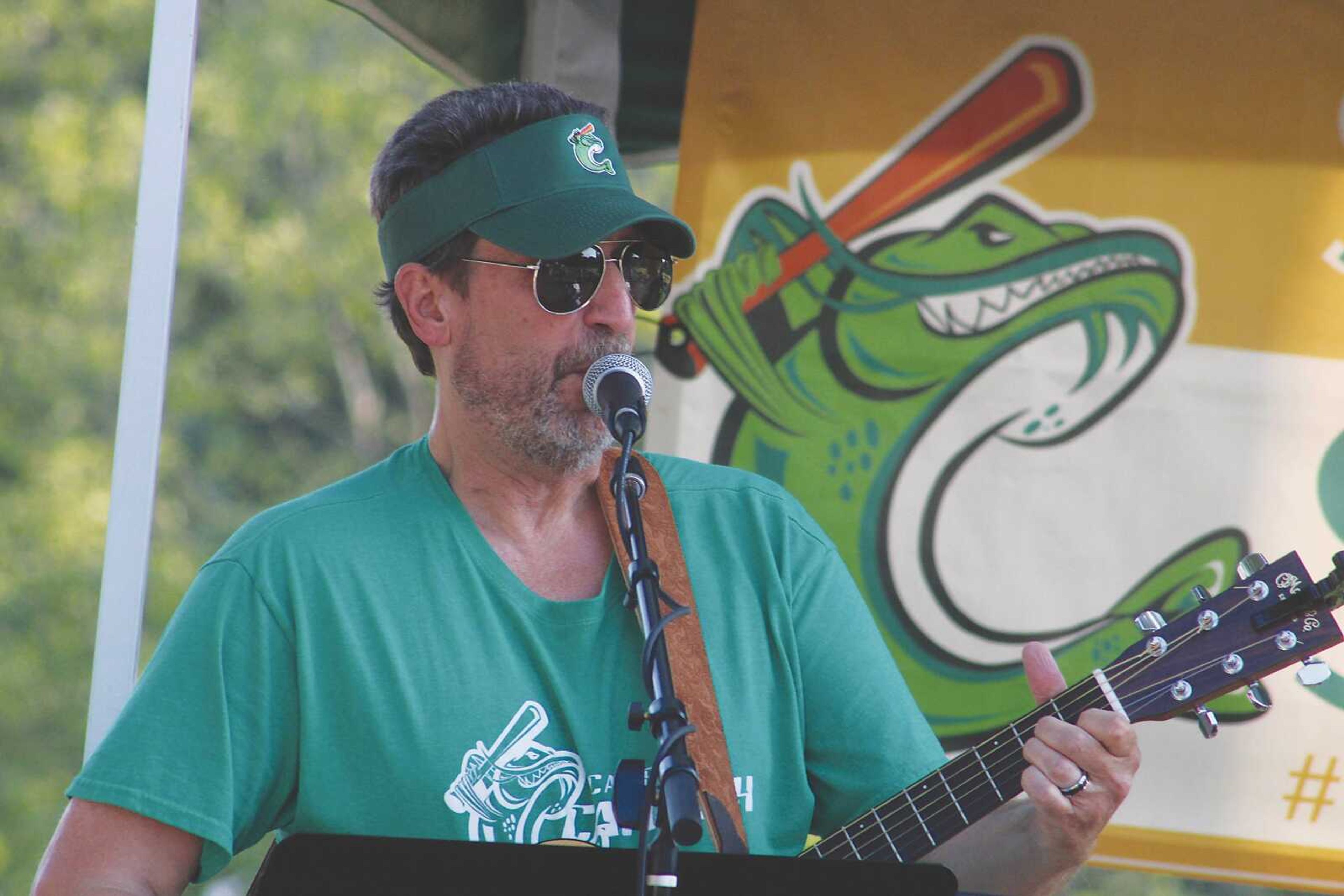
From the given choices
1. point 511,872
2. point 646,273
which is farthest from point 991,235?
point 511,872

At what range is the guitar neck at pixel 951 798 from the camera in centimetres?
211

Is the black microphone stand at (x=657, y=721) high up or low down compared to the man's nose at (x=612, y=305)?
down

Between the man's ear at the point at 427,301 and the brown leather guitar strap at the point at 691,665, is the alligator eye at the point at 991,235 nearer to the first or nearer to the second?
the brown leather guitar strap at the point at 691,665

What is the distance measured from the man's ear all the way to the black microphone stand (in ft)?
2.07

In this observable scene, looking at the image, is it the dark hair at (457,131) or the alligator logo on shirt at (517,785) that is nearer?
the alligator logo on shirt at (517,785)

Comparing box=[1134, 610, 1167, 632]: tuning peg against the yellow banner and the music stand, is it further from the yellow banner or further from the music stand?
the yellow banner

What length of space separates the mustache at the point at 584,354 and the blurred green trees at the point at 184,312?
10.2m

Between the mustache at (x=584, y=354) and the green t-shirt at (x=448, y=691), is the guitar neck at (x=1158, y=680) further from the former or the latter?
the mustache at (x=584, y=354)

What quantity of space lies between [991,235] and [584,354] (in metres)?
1.27

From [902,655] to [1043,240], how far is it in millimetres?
936

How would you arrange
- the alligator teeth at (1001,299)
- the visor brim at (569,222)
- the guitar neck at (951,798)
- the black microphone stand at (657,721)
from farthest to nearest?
the alligator teeth at (1001,299) < the visor brim at (569,222) < the guitar neck at (951,798) < the black microphone stand at (657,721)

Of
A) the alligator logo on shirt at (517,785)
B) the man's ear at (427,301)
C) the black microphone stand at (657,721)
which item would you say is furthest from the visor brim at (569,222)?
the alligator logo on shirt at (517,785)

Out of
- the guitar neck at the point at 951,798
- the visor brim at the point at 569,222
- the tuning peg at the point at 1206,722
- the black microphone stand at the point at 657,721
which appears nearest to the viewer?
the black microphone stand at the point at 657,721

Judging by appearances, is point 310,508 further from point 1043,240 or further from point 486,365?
point 1043,240
